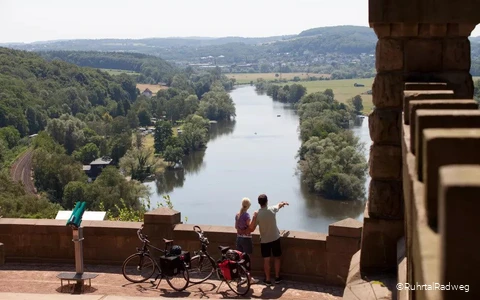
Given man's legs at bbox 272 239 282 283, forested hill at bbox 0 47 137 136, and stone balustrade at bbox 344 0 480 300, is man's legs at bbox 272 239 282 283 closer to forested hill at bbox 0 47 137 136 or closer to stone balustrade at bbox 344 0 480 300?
stone balustrade at bbox 344 0 480 300

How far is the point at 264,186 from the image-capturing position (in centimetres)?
7119

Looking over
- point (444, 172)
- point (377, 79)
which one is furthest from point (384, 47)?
point (444, 172)

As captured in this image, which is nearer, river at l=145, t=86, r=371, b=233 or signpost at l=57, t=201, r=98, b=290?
signpost at l=57, t=201, r=98, b=290

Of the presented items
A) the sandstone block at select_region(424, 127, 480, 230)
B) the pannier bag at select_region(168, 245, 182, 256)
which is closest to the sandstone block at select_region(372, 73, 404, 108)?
the sandstone block at select_region(424, 127, 480, 230)

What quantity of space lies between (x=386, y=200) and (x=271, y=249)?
136 inches

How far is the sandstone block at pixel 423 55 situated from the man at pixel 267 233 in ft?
11.5

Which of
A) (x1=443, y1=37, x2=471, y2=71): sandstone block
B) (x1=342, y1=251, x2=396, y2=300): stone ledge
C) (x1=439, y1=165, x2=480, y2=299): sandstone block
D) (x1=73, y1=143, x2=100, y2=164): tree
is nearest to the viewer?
(x1=439, y1=165, x2=480, y2=299): sandstone block

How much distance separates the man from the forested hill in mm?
99296

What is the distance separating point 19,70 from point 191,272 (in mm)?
134156

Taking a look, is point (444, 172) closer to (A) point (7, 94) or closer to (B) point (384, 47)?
(B) point (384, 47)

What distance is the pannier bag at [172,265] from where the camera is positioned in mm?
9023

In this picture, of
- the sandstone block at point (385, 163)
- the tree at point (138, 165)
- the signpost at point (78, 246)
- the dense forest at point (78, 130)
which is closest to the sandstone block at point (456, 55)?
the sandstone block at point (385, 163)

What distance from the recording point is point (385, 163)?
586 centimetres

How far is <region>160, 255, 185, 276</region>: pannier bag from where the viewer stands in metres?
9.02
